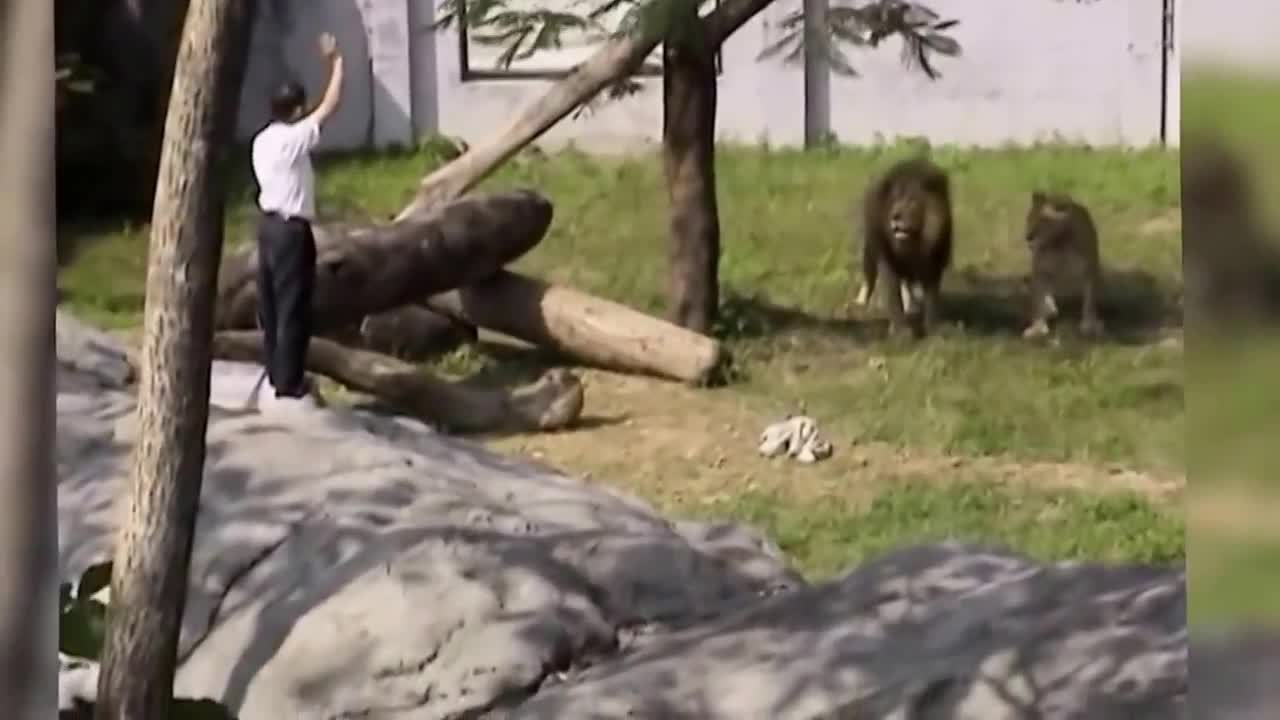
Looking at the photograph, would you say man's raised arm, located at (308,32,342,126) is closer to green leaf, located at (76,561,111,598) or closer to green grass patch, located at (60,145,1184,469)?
green grass patch, located at (60,145,1184,469)

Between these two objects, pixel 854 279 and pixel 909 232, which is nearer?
pixel 909 232

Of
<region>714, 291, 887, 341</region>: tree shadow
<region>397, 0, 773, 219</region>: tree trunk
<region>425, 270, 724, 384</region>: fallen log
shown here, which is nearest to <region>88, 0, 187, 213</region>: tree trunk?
<region>397, 0, 773, 219</region>: tree trunk

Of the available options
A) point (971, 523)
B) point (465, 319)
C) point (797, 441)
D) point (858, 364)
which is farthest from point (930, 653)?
point (465, 319)

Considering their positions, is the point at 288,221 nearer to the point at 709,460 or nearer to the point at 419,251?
the point at 419,251

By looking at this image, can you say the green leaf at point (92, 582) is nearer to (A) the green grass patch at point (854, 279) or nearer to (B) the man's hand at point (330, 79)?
(A) the green grass patch at point (854, 279)

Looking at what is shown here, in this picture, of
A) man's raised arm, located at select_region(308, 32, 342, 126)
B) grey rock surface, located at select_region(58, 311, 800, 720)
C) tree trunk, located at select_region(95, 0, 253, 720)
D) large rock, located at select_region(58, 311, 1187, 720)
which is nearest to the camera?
tree trunk, located at select_region(95, 0, 253, 720)

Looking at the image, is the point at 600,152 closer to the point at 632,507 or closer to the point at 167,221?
the point at 632,507

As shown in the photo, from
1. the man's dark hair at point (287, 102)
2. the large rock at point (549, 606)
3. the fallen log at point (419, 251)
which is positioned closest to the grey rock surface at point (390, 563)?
the large rock at point (549, 606)
